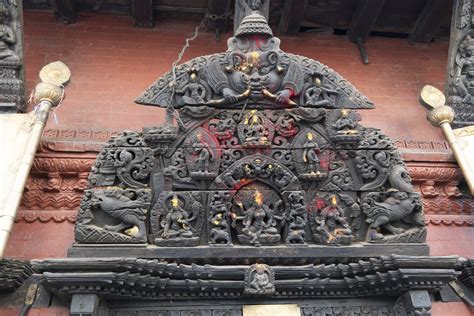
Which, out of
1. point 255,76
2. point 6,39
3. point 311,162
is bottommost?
point 311,162

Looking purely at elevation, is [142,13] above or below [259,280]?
above

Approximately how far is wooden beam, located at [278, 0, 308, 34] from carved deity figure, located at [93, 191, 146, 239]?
3.51 meters

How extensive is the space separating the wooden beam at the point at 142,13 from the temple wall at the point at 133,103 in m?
0.11

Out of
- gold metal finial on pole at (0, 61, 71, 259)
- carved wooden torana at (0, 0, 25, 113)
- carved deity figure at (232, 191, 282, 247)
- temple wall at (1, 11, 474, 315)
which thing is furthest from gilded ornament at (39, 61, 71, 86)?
carved deity figure at (232, 191, 282, 247)

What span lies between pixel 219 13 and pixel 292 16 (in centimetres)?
100

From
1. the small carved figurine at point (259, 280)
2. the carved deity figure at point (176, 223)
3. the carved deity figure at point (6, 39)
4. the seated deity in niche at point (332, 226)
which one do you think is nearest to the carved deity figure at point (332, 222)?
the seated deity in niche at point (332, 226)

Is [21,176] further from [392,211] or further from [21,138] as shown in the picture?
[392,211]

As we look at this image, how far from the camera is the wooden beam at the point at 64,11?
5.64m

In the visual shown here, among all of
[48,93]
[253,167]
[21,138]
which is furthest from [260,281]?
[48,93]

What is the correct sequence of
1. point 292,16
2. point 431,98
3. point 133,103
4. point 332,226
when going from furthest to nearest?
point 292,16, point 133,103, point 431,98, point 332,226

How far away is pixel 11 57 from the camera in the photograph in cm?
478

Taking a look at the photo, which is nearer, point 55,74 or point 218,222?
point 218,222

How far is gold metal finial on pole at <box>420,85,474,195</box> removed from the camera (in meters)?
4.66

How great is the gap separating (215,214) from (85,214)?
112 cm
